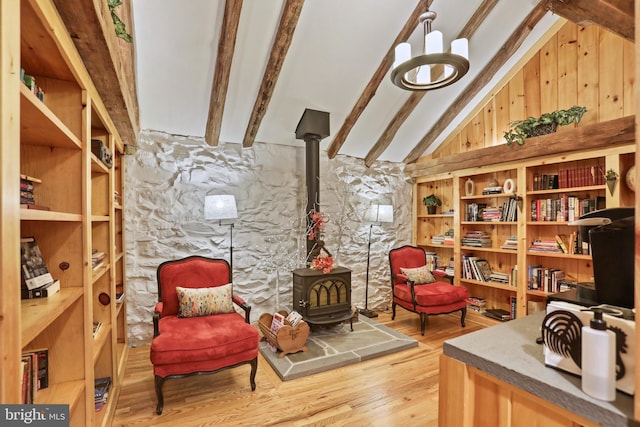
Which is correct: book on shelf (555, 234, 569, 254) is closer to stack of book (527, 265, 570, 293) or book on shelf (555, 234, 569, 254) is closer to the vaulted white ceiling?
stack of book (527, 265, 570, 293)

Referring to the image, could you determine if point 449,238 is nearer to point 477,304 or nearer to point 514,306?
point 477,304

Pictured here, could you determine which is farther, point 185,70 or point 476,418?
point 185,70

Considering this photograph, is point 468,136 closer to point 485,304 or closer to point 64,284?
point 485,304

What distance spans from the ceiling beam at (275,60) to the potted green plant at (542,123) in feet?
8.60

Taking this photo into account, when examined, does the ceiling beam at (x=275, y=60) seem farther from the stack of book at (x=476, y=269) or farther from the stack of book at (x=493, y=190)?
the stack of book at (x=476, y=269)

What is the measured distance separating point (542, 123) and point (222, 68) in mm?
3227

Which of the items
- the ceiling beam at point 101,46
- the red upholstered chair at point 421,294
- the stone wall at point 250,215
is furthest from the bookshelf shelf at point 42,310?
the red upholstered chair at point 421,294

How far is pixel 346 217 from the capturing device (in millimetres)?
4406

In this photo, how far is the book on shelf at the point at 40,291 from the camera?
133 cm

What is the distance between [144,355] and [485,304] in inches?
161

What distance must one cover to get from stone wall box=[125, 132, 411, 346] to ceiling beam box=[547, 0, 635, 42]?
9.04 ft

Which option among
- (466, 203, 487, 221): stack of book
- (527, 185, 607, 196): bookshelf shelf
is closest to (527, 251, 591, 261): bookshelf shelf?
(527, 185, 607, 196): bookshelf shelf

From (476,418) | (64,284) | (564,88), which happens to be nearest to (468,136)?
(564,88)

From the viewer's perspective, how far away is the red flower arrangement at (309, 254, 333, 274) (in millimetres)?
3430
